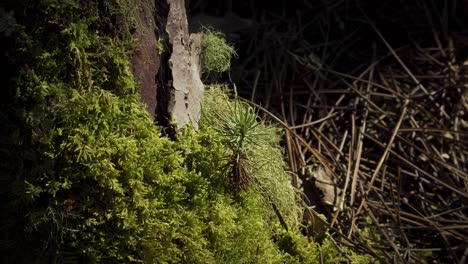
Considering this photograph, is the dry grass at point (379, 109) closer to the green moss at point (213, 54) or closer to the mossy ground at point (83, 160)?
the green moss at point (213, 54)

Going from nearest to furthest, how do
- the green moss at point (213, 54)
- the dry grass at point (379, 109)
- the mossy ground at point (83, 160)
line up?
the mossy ground at point (83, 160) → the green moss at point (213, 54) → the dry grass at point (379, 109)

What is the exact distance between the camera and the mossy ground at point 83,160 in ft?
5.90

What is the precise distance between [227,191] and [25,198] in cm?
71

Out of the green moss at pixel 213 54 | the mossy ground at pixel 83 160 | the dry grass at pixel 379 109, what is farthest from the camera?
the dry grass at pixel 379 109

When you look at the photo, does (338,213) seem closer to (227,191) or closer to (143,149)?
(227,191)

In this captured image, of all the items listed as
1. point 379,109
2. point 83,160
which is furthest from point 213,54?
point 379,109

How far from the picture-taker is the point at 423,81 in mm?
3766

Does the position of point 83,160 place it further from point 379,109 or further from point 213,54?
point 379,109

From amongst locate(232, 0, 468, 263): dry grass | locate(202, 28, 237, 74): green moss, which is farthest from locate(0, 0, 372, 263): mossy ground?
locate(232, 0, 468, 263): dry grass

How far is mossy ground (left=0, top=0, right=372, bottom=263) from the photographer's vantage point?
1.80m

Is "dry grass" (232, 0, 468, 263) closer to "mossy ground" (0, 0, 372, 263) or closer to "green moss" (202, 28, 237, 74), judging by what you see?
"green moss" (202, 28, 237, 74)

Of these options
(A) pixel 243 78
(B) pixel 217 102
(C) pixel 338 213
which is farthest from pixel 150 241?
(A) pixel 243 78

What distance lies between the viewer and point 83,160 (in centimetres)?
181

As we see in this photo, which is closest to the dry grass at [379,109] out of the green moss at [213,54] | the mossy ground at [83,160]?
the green moss at [213,54]
